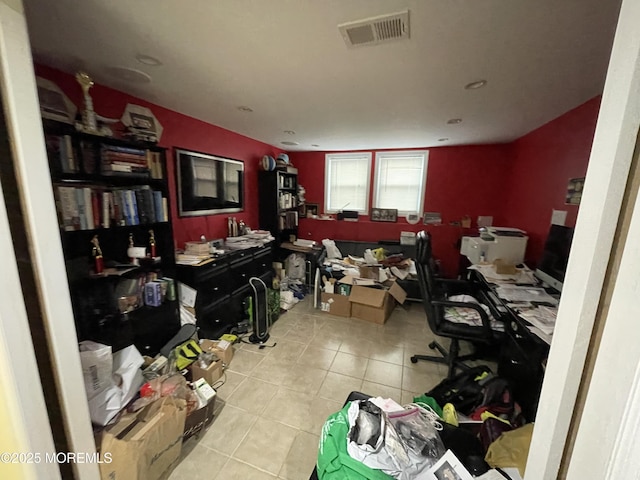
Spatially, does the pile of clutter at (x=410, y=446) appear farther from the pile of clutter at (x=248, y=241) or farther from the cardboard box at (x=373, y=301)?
the pile of clutter at (x=248, y=241)

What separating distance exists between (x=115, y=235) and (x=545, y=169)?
4.03m

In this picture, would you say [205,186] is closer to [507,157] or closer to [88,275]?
[88,275]

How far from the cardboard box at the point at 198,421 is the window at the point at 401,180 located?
352 centimetres

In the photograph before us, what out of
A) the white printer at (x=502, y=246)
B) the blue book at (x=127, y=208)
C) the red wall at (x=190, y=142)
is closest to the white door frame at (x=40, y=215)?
the blue book at (x=127, y=208)

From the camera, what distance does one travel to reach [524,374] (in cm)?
153

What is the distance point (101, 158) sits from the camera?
167cm

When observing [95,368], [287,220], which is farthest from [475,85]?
[287,220]

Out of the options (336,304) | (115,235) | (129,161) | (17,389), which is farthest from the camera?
(336,304)

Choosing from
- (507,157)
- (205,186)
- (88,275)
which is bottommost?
(88,275)

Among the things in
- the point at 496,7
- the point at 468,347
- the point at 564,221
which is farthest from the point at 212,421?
the point at 564,221

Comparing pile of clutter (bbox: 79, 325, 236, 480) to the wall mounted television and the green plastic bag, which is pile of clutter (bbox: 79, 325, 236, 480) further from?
the wall mounted television

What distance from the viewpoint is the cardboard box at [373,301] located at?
297cm

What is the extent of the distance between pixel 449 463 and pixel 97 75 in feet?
9.56

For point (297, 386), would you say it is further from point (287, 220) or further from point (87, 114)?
point (287, 220)
